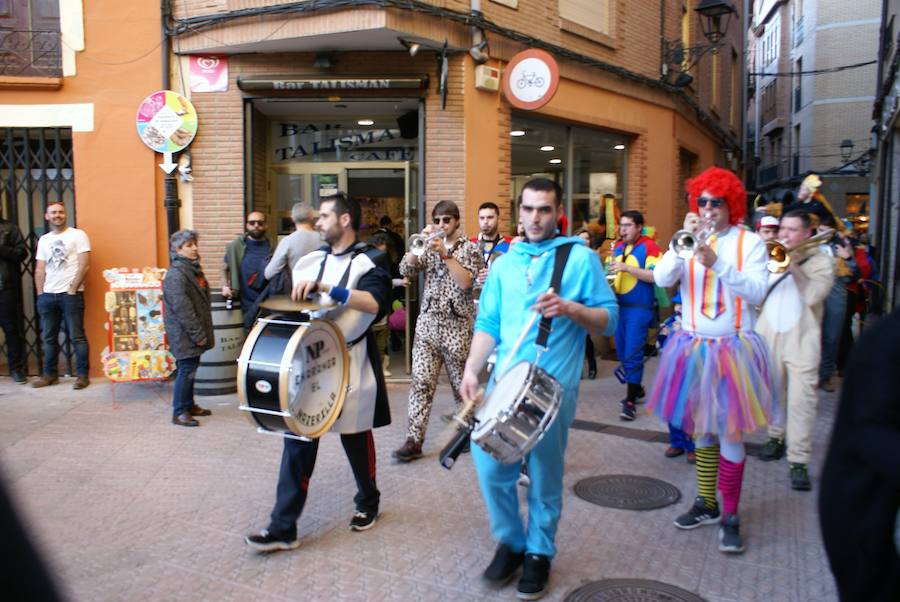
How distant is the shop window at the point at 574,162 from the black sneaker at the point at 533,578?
7.23 m

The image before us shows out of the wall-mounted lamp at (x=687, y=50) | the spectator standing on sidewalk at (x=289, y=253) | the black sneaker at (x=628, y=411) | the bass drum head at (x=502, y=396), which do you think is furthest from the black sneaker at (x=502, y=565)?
the wall-mounted lamp at (x=687, y=50)

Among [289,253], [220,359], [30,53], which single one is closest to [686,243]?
[289,253]

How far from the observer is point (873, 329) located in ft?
6.63

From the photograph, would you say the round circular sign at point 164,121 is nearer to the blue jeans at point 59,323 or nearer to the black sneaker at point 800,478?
the blue jeans at point 59,323

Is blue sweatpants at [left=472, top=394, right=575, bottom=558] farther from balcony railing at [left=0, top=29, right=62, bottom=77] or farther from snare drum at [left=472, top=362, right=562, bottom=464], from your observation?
balcony railing at [left=0, top=29, right=62, bottom=77]

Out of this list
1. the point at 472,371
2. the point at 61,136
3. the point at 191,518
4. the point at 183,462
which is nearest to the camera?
the point at 472,371

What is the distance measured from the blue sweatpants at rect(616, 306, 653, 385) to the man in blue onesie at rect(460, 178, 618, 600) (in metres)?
3.58

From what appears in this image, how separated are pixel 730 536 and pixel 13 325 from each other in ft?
25.7

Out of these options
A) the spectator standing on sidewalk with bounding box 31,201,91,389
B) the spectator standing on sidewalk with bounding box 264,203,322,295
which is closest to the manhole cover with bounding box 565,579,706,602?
the spectator standing on sidewalk with bounding box 264,203,322,295

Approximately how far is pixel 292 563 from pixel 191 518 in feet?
3.23

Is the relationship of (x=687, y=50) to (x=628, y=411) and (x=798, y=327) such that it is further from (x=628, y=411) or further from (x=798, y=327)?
(x=798, y=327)

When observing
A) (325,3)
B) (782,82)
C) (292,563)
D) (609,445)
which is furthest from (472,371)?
(782,82)

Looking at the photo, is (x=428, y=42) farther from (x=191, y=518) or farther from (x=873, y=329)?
(x=873, y=329)

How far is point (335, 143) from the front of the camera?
10109 mm
